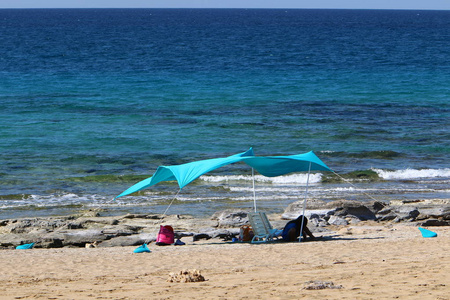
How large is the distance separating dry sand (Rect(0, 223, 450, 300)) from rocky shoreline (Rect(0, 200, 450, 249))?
0.72 meters

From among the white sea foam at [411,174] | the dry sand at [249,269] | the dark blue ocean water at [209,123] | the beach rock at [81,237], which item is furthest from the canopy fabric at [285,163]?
the white sea foam at [411,174]

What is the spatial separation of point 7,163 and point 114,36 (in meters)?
73.8

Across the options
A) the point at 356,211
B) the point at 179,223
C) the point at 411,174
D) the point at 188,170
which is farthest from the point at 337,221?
the point at 411,174

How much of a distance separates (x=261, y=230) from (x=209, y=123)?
18408mm

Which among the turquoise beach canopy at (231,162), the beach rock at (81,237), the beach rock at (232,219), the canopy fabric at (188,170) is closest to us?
the canopy fabric at (188,170)

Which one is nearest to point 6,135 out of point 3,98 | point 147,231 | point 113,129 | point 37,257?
point 113,129

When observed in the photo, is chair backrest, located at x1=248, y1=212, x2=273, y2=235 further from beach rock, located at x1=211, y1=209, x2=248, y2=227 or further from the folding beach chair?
beach rock, located at x1=211, y1=209, x2=248, y2=227

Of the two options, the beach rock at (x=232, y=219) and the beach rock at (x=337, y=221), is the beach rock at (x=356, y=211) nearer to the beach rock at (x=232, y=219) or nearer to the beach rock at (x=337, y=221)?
the beach rock at (x=337, y=221)

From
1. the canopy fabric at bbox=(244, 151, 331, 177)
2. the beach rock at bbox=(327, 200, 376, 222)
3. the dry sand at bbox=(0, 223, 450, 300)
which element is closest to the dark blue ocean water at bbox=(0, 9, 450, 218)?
the beach rock at bbox=(327, 200, 376, 222)

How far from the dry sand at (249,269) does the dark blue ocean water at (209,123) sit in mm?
5327

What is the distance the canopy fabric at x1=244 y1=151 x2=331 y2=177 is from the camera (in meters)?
13.3

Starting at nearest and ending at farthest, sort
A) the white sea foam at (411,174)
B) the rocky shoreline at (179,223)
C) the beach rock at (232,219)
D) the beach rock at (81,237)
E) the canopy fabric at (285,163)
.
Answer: the canopy fabric at (285,163) → the beach rock at (81,237) → the rocky shoreline at (179,223) → the beach rock at (232,219) → the white sea foam at (411,174)

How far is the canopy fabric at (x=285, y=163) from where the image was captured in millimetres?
13289

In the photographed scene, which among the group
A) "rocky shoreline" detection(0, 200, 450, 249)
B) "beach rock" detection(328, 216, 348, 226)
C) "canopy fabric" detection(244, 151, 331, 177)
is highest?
"canopy fabric" detection(244, 151, 331, 177)
